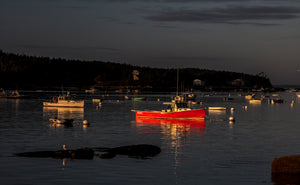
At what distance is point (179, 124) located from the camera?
7969 cm

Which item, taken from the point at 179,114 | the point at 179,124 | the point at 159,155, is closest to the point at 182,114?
the point at 179,114

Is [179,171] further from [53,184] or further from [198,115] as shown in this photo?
[198,115]

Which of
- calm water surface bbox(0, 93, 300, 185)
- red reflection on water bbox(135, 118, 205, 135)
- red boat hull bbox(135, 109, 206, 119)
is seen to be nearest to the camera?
calm water surface bbox(0, 93, 300, 185)

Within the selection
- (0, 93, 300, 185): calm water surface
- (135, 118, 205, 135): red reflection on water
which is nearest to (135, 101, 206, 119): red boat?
(135, 118, 205, 135): red reflection on water

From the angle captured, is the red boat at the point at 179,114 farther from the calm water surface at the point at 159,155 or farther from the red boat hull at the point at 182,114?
Result: the calm water surface at the point at 159,155

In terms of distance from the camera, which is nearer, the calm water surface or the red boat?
the calm water surface

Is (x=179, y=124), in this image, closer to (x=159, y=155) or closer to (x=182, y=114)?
(x=182, y=114)

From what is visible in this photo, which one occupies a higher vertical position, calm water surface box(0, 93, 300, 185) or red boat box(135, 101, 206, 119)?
red boat box(135, 101, 206, 119)

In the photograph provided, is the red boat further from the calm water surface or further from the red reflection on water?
the calm water surface

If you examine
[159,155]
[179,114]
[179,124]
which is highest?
[179,114]

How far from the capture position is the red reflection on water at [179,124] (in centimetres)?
7190

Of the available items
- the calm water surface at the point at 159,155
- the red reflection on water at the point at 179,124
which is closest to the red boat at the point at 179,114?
the red reflection on water at the point at 179,124

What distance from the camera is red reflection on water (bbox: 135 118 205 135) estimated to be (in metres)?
71.9

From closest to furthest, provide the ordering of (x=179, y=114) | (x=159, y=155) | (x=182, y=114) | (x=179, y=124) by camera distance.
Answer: (x=159, y=155)
(x=179, y=124)
(x=182, y=114)
(x=179, y=114)
